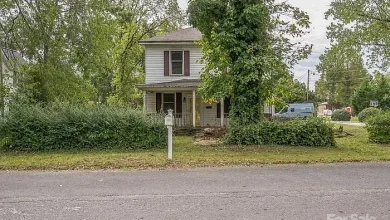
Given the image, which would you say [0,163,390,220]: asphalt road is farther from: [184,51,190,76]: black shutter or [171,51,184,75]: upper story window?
[171,51,184,75]: upper story window

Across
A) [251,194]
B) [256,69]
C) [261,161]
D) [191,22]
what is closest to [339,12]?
[256,69]

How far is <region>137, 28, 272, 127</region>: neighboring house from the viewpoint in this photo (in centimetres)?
1995

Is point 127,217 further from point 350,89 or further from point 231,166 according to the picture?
point 350,89

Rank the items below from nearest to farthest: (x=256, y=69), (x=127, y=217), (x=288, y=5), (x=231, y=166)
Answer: (x=127, y=217), (x=231, y=166), (x=256, y=69), (x=288, y=5)

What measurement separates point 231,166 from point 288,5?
25.6 ft

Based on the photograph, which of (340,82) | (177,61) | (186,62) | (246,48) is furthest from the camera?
(340,82)

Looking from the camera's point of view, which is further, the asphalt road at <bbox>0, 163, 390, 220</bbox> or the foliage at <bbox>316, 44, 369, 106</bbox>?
the foliage at <bbox>316, 44, 369, 106</bbox>

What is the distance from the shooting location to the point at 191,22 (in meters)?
13.4

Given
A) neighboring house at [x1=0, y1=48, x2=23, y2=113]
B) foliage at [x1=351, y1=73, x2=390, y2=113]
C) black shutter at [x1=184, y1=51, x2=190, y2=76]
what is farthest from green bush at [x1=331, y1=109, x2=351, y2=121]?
neighboring house at [x1=0, y1=48, x2=23, y2=113]

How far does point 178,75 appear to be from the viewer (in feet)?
66.5

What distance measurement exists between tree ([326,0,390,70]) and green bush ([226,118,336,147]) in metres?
5.39

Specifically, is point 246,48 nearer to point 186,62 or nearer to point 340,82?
point 186,62

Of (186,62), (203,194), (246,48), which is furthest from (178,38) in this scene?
(203,194)

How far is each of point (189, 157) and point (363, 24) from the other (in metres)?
10.7
